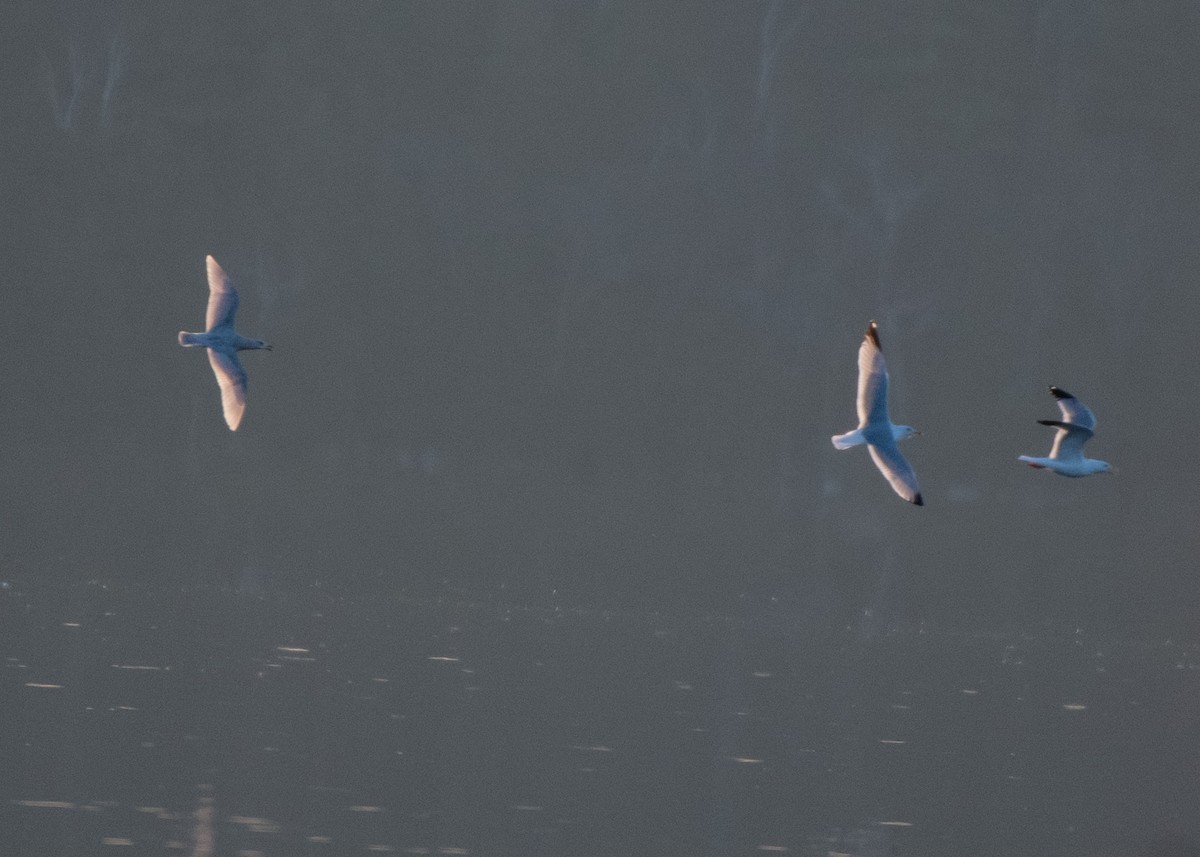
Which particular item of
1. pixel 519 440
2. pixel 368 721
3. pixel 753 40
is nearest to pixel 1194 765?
pixel 368 721

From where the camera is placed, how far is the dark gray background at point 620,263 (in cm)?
6194

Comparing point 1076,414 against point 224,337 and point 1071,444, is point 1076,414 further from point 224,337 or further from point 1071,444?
point 224,337

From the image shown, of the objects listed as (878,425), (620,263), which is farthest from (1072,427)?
(620,263)

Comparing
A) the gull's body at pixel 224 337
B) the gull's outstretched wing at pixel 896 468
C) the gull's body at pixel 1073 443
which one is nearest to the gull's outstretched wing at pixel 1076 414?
the gull's body at pixel 1073 443

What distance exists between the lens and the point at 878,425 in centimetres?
2333

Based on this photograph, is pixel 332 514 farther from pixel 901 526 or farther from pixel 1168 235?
pixel 1168 235

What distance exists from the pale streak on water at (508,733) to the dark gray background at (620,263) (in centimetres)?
2022

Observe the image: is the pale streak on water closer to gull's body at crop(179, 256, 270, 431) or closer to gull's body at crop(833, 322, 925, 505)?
gull's body at crop(833, 322, 925, 505)

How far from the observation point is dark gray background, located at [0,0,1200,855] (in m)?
61.9

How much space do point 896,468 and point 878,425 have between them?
0.53m

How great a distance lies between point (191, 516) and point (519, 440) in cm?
1505

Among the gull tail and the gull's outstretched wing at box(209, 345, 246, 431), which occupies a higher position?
the gull's outstretched wing at box(209, 345, 246, 431)

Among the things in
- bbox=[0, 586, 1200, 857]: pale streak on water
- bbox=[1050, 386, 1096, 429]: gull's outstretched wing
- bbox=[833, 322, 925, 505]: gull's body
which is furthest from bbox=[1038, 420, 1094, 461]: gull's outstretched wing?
bbox=[0, 586, 1200, 857]: pale streak on water

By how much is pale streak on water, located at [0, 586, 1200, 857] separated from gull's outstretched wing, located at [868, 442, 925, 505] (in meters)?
3.01
